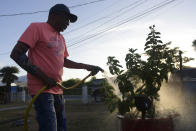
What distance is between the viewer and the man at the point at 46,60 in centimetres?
216

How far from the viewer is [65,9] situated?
2447mm

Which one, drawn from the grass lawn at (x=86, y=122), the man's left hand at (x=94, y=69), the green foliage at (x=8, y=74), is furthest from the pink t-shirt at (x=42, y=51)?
the green foliage at (x=8, y=74)

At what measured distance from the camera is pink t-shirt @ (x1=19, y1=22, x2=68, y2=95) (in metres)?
2.28

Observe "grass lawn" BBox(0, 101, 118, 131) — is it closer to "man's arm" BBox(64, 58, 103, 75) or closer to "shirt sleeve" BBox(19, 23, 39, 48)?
"man's arm" BBox(64, 58, 103, 75)

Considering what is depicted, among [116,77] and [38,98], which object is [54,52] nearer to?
[38,98]

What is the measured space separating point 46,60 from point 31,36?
24 centimetres

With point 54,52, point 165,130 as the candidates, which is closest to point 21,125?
point 54,52

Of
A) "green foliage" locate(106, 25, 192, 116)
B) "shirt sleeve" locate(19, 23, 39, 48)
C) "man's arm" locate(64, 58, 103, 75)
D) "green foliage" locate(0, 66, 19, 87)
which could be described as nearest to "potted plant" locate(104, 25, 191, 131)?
"green foliage" locate(106, 25, 192, 116)

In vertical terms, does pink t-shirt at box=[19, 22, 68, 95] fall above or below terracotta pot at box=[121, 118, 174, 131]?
above

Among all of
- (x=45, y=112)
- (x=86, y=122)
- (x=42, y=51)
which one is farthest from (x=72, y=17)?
(x=86, y=122)

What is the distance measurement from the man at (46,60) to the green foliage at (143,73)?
0.50 meters

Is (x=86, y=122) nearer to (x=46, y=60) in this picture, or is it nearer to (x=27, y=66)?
Answer: (x=46, y=60)

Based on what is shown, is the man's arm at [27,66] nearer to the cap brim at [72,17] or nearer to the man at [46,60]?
the man at [46,60]

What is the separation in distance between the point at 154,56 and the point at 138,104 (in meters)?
0.62
